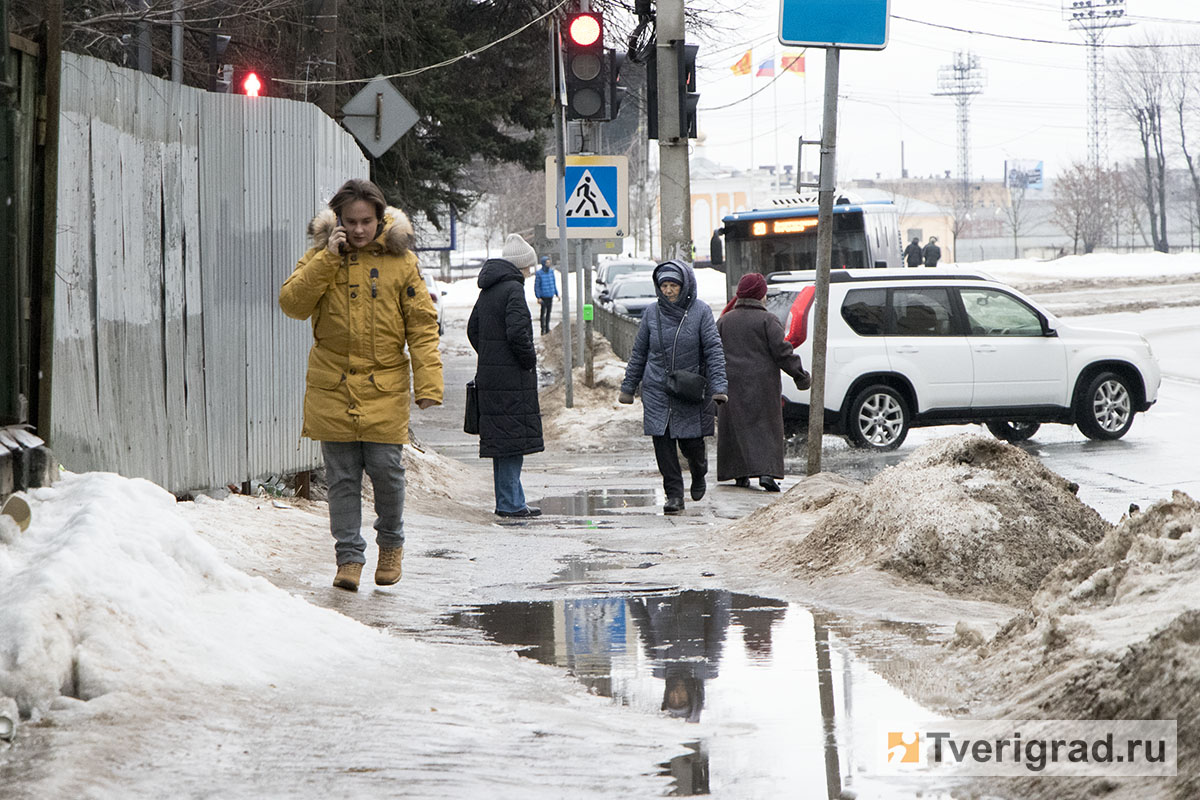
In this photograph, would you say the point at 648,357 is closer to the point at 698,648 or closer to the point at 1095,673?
the point at 698,648

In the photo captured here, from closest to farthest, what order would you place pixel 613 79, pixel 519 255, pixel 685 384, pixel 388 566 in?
pixel 388 566 → pixel 519 255 → pixel 685 384 → pixel 613 79

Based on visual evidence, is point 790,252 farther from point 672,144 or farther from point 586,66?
point 586,66

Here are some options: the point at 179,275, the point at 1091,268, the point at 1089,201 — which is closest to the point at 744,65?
the point at 1091,268

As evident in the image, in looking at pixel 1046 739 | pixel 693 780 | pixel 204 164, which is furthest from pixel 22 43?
Result: pixel 1046 739

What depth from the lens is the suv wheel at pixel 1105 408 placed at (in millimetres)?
14938

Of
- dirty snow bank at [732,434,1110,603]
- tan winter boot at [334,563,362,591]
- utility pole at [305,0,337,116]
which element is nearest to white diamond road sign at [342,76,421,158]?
utility pole at [305,0,337,116]

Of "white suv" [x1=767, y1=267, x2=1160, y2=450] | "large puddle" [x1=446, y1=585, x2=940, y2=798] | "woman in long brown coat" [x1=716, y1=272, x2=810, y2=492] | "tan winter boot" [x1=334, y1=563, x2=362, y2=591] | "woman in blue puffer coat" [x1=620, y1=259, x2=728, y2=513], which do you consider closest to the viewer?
"large puddle" [x1=446, y1=585, x2=940, y2=798]

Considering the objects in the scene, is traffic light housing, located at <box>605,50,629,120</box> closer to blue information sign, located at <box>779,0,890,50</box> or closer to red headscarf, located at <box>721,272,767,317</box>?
red headscarf, located at <box>721,272,767,317</box>

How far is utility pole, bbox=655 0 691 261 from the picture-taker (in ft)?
43.4

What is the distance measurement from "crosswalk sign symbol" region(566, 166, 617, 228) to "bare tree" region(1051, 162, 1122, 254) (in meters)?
76.8

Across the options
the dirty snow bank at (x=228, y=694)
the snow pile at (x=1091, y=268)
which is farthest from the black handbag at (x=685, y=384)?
the snow pile at (x=1091, y=268)

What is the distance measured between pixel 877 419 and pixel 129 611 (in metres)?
10.9

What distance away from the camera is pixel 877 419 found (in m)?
14.6

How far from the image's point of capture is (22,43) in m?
5.95
